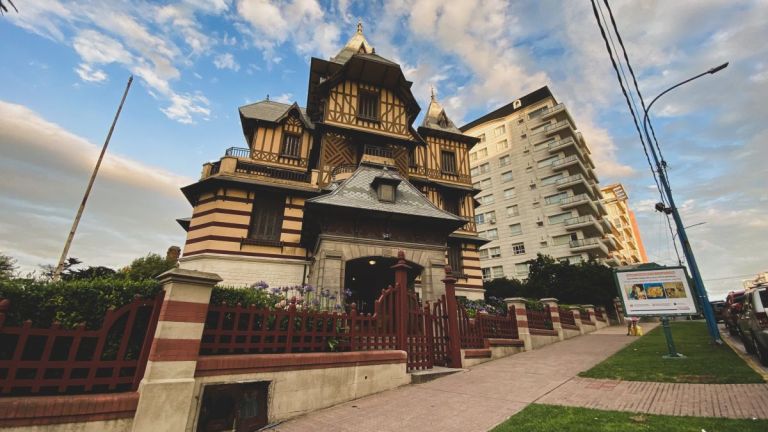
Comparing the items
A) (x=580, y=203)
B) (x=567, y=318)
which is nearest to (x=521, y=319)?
(x=567, y=318)

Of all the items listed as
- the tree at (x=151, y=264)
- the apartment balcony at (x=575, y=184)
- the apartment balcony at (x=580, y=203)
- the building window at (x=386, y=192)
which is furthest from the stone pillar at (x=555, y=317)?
the apartment balcony at (x=575, y=184)

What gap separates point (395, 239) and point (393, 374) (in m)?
5.63

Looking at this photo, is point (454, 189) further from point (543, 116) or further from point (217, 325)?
point (543, 116)

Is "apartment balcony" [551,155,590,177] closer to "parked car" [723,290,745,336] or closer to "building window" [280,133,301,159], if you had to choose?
"parked car" [723,290,745,336]

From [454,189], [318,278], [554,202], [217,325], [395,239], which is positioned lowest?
[217,325]

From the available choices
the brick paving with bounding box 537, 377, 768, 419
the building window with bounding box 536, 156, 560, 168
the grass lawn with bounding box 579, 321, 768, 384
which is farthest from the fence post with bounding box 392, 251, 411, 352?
the building window with bounding box 536, 156, 560, 168

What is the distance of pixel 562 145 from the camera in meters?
39.7

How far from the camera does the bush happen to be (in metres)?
Result: 3.43

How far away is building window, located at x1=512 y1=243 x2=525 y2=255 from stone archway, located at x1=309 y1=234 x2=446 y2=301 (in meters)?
33.1

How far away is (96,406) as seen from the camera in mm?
3314

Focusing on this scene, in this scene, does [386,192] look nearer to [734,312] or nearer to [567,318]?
[567,318]

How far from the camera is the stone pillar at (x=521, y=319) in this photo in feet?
35.3

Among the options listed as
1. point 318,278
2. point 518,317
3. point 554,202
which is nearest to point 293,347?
point 318,278

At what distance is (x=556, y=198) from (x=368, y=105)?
30748 mm
